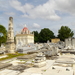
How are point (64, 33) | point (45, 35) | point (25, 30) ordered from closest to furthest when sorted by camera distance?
point (64, 33), point (25, 30), point (45, 35)

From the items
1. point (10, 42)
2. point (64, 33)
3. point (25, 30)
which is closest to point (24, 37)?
point (25, 30)

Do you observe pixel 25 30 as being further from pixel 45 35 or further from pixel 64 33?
pixel 64 33

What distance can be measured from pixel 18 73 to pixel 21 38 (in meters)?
62.9

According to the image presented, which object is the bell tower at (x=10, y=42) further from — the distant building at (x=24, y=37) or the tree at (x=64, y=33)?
the tree at (x=64, y=33)

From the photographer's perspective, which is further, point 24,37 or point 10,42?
point 24,37

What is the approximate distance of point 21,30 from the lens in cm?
7531

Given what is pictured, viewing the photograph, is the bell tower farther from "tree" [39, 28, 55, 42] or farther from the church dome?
"tree" [39, 28, 55, 42]

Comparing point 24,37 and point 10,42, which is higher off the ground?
point 24,37

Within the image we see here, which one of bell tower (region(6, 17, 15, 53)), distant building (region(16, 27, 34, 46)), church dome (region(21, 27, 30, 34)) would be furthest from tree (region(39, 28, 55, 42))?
bell tower (region(6, 17, 15, 53))

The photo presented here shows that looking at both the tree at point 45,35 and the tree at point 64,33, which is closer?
the tree at point 64,33

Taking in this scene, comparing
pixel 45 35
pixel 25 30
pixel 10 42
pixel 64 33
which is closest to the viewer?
pixel 10 42

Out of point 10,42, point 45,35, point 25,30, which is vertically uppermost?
point 25,30

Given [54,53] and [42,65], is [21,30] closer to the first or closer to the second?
[54,53]

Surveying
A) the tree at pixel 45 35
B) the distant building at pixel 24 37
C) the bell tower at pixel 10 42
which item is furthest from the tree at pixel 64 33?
the bell tower at pixel 10 42
